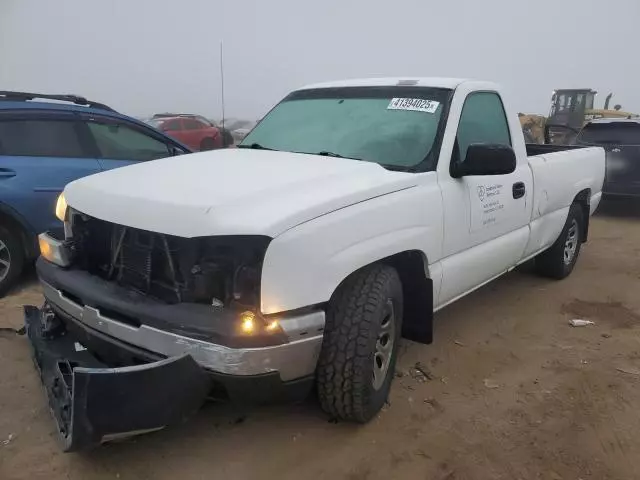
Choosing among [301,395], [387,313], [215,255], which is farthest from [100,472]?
[387,313]

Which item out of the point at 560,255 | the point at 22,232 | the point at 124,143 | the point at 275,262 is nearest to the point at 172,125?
the point at 124,143

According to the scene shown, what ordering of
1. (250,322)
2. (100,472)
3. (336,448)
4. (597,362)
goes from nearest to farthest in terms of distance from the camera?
(250,322), (100,472), (336,448), (597,362)

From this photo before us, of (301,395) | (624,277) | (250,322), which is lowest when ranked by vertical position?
(624,277)

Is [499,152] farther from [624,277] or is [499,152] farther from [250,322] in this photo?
[624,277]

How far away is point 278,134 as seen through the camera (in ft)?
13.0

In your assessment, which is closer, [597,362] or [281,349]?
[281,349]

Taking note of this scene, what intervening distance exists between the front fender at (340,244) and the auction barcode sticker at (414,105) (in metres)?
0.60

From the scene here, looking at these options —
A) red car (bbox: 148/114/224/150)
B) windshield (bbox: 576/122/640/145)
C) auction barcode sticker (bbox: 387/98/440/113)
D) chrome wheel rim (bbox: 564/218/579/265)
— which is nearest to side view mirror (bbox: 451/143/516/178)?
auction barcode sticker (bbox: 387/98/440/113)

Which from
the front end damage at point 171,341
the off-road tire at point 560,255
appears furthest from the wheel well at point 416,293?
the off-road tire at point 560,255

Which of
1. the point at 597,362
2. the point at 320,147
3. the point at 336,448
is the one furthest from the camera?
the point at 597,362

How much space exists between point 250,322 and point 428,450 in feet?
3.80

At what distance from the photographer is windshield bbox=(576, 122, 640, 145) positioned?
8.73 m

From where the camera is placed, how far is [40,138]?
4910mm

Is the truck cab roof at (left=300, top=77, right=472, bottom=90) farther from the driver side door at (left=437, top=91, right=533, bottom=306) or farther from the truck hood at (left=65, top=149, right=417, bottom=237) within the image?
the truck hood at (left=65, top=149, right=417, bottom=237)
